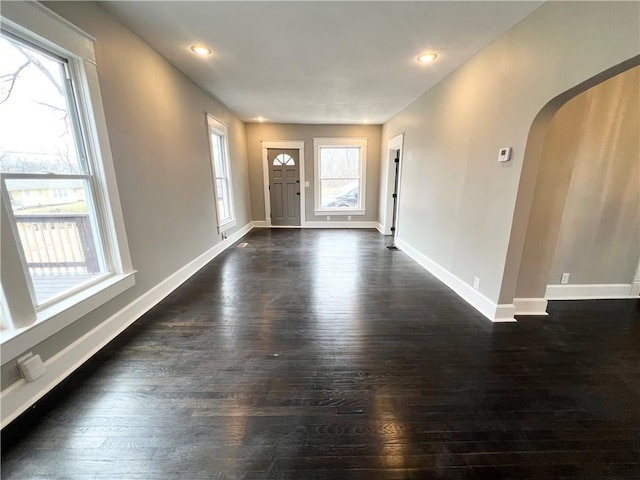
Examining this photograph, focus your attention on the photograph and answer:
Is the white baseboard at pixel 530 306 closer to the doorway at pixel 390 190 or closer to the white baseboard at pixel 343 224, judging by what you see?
the doorway at pixel 390 190

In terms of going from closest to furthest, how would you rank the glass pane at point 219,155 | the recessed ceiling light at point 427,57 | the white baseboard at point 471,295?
the white baseboard at point 471,295
the recessed ceiling light at point 427,57
the glass pane at point 219,155

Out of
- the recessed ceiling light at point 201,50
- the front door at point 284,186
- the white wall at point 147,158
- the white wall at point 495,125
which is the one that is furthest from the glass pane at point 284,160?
the recessed ceiling light at point 201,50

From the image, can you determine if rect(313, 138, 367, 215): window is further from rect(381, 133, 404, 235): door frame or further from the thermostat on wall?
the thermostat on wall

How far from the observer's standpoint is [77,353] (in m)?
1.83

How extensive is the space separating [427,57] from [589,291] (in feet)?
10.3

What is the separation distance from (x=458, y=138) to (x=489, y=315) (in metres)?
2.01

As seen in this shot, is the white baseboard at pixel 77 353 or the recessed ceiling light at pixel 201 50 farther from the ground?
the recessed ceiling light at pixel 201 50

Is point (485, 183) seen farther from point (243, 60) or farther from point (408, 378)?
point (243, 60)

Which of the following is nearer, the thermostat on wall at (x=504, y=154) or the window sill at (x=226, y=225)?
the thermostat on wall at (x=504, y=154)

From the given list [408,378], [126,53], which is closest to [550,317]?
[408,378]

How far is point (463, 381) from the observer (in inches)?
67.6

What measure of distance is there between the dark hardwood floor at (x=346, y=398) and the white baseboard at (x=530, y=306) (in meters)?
0.11

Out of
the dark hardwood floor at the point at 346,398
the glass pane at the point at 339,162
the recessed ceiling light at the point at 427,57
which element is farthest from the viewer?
the glass pane at the point at 339,162

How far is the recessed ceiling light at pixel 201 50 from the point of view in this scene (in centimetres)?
260
